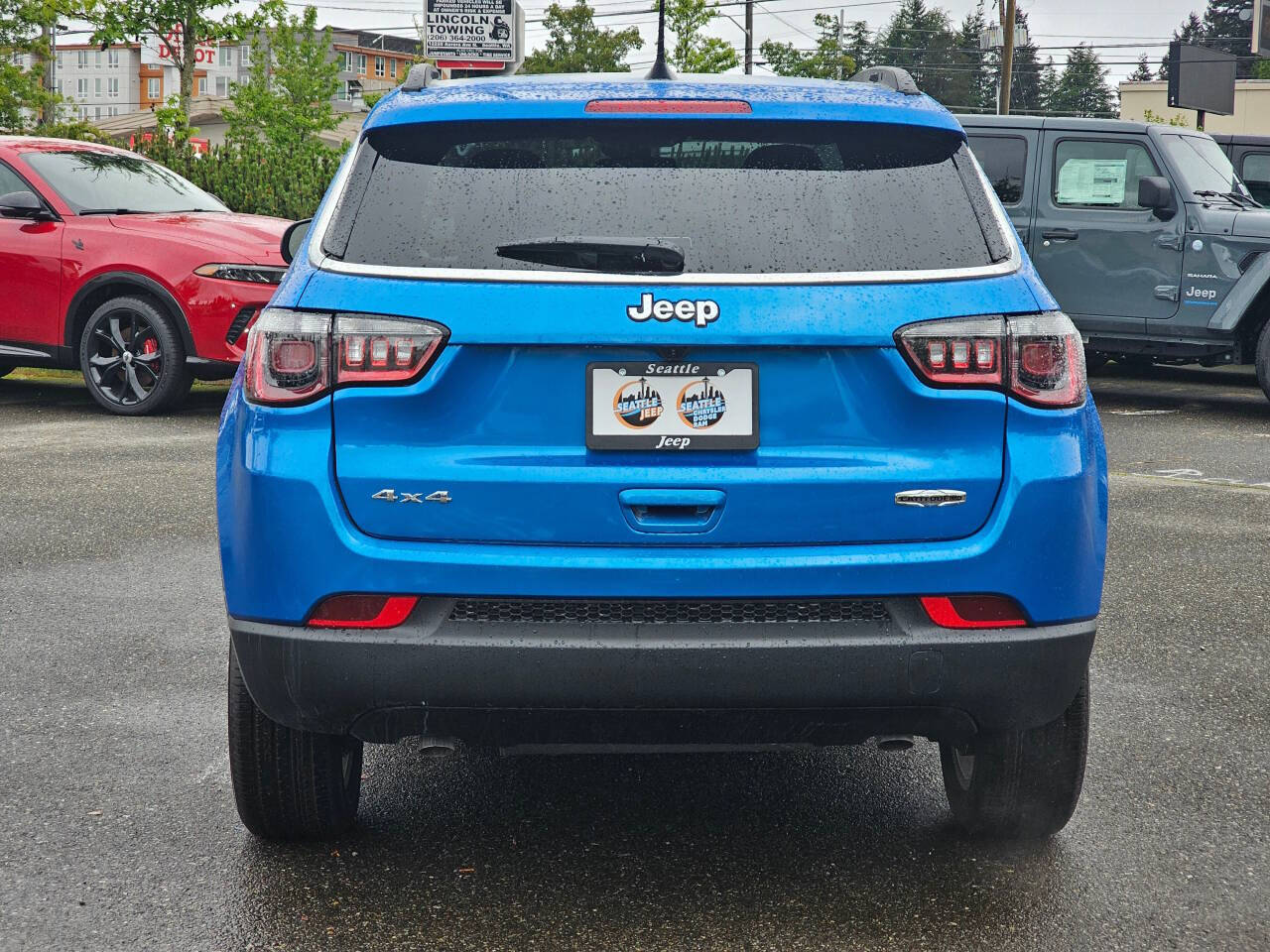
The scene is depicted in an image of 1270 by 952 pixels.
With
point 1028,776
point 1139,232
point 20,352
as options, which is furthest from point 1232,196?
point 1028,776

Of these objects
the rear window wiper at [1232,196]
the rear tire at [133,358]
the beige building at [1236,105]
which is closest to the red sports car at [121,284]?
the rear tire at [133,358]

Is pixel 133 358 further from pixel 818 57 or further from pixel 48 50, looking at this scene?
pixel 818 57

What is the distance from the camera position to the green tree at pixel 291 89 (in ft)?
114

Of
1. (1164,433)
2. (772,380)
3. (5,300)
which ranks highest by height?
(772,380)

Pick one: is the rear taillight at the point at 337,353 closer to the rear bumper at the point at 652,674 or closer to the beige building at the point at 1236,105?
the rear bumper at the point at 652,674

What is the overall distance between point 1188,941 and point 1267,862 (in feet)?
1.68

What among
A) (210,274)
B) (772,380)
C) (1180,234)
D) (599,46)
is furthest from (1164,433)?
(599,46)

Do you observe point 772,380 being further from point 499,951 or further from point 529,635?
point 499,951

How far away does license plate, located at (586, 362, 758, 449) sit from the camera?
295cm

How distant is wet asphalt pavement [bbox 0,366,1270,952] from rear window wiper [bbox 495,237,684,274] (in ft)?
4.27

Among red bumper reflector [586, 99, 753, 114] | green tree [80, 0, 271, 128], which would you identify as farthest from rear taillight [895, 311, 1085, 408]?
green tree [80, 0, 271, 128]

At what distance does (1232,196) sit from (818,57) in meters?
52.2

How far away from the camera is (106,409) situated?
11.0 metres

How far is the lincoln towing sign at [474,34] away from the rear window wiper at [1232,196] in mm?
5829
